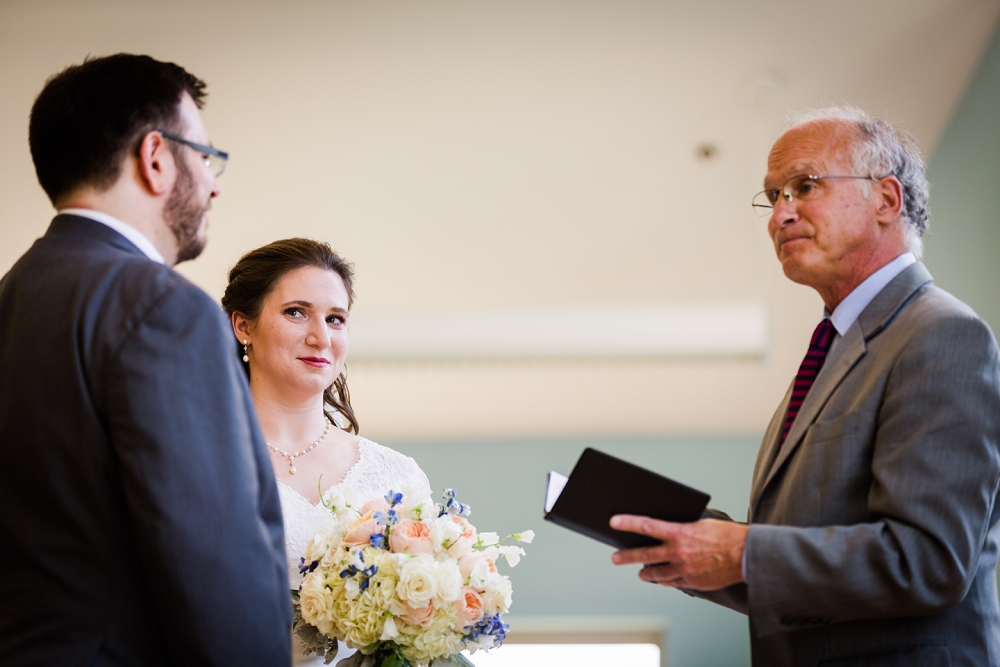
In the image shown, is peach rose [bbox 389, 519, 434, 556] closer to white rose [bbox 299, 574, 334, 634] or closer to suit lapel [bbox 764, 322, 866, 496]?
white rose [bbox 299, 574, 334, 634]

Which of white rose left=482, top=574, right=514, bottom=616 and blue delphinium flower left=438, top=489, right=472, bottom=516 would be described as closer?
white rose left=482, top=574, right=514, bottom=616

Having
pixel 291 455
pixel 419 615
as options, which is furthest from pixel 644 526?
pixel 291 455

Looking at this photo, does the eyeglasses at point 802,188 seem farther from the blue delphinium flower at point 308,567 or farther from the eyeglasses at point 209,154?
the blue delphinium flower at point 308,567

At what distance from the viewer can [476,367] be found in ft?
18.9

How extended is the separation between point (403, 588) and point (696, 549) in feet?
1.83

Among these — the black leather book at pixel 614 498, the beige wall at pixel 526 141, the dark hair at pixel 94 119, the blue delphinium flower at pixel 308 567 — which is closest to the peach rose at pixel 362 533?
the blue delphinium flower at pixel 308 567

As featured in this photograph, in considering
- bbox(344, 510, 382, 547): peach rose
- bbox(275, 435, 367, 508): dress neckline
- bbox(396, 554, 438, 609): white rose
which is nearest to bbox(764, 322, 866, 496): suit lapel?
bbox(396, 554, 438, 609): white rose

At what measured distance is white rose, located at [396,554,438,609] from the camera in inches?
68.4

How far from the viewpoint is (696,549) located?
164 centimetres

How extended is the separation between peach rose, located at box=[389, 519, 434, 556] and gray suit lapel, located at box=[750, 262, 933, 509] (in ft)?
2.16

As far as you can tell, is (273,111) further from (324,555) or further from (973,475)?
(973,475)

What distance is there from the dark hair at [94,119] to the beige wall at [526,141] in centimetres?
305

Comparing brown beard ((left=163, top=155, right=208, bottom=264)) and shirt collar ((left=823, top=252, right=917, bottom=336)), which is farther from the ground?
shirt collar ((left=823, top=252, right=917, bottom=336))

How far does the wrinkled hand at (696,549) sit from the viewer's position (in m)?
1.62
